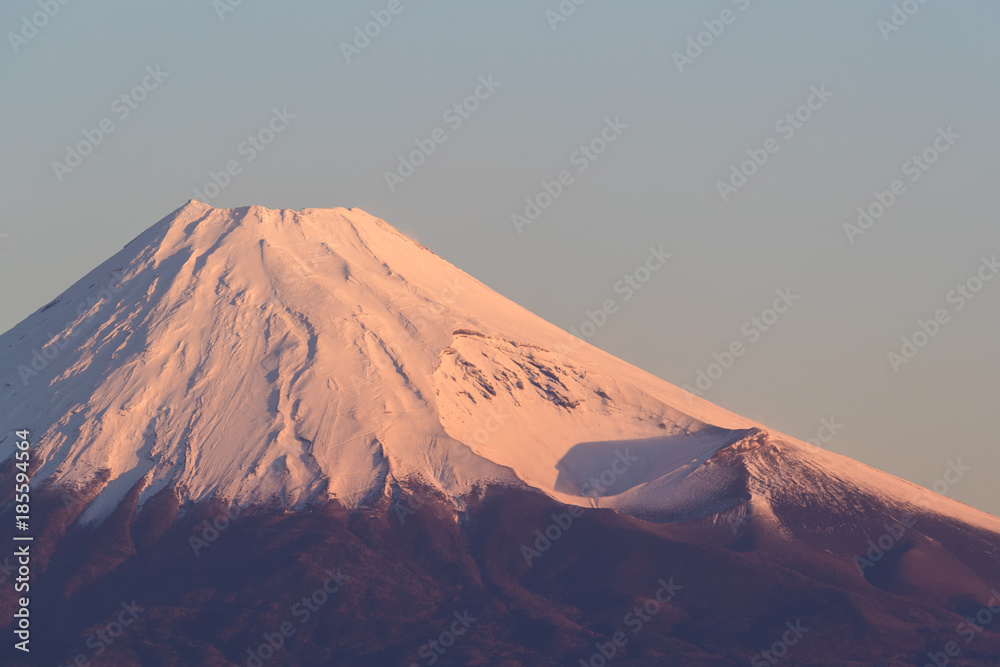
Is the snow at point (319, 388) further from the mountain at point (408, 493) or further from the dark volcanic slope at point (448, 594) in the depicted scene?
the dark volcanic slope at point (448, 594)

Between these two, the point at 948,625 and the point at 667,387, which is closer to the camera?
the point at 948,625

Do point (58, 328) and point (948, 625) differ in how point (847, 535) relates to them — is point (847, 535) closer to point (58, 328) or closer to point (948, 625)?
point (948, 625)

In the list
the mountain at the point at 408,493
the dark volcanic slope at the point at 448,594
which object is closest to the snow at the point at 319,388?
the mountain at the point at 408,493

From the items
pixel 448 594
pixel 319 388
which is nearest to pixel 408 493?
pixel 448 594

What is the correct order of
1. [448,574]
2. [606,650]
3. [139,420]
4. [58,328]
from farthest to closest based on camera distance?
[58,328] < [139,420] < [448,574] < [606,650]

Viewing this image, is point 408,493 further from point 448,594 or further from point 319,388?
point 319,388

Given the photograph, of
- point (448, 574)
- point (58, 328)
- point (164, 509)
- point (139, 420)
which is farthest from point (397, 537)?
point (58, 328)
